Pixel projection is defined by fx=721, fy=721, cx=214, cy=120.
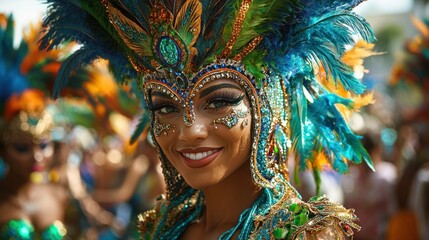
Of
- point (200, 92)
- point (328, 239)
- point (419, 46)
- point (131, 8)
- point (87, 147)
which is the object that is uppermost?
point (87, 147)

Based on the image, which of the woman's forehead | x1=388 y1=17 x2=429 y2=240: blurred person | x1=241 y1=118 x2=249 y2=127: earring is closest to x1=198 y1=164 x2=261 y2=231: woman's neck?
x1=241 y1=118 x2=249 y2=127: earring

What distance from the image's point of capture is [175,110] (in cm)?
286

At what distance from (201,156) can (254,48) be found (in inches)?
18.9

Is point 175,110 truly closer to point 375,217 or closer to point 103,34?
point 103,34

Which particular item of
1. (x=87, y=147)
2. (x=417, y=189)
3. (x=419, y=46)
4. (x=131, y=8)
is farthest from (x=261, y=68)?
(x=87, y=147)

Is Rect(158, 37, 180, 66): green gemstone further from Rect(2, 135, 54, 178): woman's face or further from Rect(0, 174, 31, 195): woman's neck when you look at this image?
Rect(0, 174, 31, 195): woman's neck

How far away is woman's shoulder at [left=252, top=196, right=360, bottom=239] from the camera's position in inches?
103

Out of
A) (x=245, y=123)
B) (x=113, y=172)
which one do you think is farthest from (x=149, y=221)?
(x=113, y=172)

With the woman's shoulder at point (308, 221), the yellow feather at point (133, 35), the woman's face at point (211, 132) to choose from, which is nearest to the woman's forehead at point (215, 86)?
the woman's face at point (211, 132)

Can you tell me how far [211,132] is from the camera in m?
2.79

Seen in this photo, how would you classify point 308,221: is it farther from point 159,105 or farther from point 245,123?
point 159,105

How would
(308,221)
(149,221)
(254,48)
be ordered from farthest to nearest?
(149,221), (254,48), (308,221)

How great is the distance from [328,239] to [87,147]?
8.92 m

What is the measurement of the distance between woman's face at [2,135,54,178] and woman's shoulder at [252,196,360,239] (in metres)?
3.29
